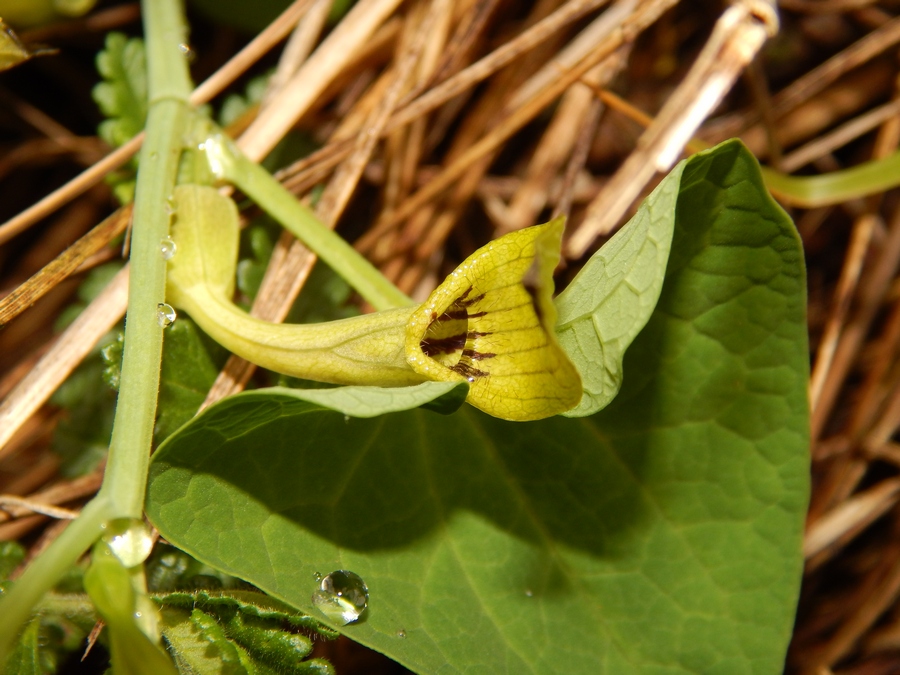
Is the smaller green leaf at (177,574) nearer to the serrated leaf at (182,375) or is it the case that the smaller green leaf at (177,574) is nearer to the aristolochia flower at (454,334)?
the serrated leaf at (182,375)

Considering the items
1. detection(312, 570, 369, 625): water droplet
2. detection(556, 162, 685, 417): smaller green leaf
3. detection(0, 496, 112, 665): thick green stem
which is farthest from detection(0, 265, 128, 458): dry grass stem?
detection(556, 162, 685, 417): smaller green leaf

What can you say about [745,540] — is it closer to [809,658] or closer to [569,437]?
[569,437]

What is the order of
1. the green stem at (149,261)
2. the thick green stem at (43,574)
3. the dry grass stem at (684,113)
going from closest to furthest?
the thick green stem at (43,574) → the green stem at (149,261) → the dry grass stem at (684,113)

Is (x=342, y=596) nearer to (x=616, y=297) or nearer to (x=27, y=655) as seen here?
(x=27, y=655)

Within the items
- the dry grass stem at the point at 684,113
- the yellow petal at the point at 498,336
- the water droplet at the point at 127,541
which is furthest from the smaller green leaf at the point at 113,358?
the dry grass stem at the point at 684,113

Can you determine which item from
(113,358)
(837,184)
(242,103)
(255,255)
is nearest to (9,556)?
(113,358)

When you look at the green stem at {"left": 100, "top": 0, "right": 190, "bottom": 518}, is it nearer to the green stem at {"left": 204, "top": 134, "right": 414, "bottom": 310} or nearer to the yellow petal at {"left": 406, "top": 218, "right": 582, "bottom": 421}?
the green stem at {"left": 204, "top": 134, "right": 414, "bottom": 310}

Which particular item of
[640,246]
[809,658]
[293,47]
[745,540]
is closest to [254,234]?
[293,47]
